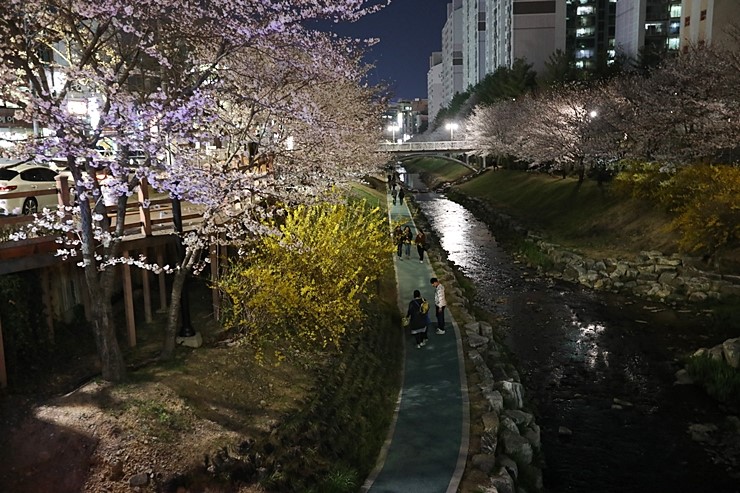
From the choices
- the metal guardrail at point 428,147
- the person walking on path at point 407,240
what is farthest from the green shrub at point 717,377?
the metal guardrail at point 428,147

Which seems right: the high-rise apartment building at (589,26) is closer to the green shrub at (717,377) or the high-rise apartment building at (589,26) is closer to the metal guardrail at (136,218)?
the green shrub at (717,377)

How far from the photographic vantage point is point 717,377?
13555 mm

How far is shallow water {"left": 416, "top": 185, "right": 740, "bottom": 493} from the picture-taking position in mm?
10625

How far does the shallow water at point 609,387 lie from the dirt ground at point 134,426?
5.58 m

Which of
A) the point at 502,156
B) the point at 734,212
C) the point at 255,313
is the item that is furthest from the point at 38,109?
the point at 502,156

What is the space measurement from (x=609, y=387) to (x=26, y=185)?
640 inches

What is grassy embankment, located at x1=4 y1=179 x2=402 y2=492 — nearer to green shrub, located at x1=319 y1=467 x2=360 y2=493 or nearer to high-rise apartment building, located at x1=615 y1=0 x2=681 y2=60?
green shrub, located at x1=319 y1=467 x2=360 y2=493

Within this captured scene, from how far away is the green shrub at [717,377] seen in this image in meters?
13.1

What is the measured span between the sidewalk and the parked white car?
995cm

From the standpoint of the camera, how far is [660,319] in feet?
62.6

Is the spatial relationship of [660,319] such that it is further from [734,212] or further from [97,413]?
[97,413]

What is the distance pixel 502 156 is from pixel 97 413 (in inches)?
2224

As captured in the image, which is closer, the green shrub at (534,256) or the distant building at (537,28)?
the green shrub at (534,256)

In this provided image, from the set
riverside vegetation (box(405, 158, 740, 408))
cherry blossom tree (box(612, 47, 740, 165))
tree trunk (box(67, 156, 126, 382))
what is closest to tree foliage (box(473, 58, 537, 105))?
riverside vegetation (box(405, 158, 740, 408))
